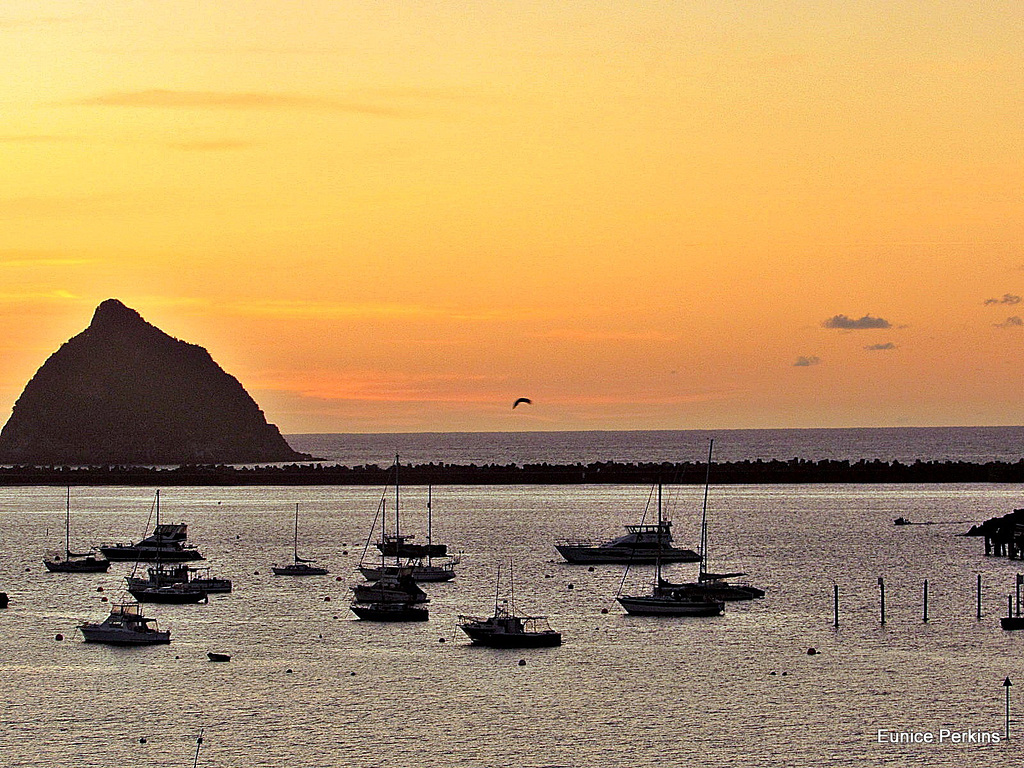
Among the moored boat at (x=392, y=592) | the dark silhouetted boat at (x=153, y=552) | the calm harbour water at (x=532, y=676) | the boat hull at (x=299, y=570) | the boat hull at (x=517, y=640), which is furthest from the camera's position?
the dark silhouetted boat at (x=153, y=552)

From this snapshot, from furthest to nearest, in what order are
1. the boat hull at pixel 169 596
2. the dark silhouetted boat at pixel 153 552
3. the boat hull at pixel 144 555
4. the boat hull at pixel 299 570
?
the boat hull at pixel 144 555 → the dark silhouetted boat at pixel 153 552 → the boat hull at pixel 299 570 → the boat hull at pixel 169 596

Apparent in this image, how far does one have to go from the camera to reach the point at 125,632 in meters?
63.3

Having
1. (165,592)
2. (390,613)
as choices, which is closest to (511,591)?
(390,613)

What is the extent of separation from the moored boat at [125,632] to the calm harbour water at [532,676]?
2.29ft

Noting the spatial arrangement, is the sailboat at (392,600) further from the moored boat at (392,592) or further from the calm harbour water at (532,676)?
the calm harbour water at (532,676)

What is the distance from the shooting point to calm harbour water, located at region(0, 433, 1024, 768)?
4628cm

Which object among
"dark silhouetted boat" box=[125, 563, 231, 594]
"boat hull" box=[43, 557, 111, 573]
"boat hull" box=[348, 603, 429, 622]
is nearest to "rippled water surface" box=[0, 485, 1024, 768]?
"boat hull" box=[43, 557, 111, 573]

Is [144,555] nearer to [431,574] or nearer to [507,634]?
[431,574]

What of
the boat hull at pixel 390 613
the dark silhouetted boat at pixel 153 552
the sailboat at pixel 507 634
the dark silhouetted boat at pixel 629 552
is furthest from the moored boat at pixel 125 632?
the dark silhouetted boat at pixel 629 552

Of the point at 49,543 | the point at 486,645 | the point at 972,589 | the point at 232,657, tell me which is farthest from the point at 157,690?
the point at 49,543

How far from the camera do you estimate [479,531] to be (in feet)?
419

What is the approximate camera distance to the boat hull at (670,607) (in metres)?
70.3

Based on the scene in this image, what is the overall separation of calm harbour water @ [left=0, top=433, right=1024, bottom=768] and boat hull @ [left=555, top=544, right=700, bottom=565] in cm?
133

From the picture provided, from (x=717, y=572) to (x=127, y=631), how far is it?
38.7m
